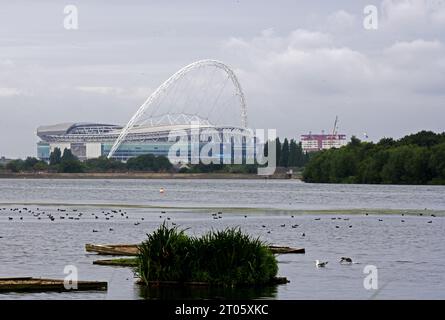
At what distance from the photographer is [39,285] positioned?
4362 centimetres

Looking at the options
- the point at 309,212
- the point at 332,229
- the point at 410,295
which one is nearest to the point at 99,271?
the point at 410,295

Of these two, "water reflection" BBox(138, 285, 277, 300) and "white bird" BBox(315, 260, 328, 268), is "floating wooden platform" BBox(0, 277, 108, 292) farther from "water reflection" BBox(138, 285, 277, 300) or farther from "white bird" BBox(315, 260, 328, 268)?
"white bird" BBox(315, 260, 328, 268)

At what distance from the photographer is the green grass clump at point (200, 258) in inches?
1757

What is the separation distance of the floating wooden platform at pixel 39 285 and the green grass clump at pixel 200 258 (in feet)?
6.50

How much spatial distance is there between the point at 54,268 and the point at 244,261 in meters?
12.5

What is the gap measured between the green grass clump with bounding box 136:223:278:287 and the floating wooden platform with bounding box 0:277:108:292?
6.50 ft

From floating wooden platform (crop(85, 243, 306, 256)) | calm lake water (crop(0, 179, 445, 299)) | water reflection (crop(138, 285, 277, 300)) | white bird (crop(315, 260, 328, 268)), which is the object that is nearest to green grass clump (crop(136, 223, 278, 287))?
water reflection (crop(138, 285, 277, 300))

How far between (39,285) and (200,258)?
604cm

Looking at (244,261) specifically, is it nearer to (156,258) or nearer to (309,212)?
(156,258)

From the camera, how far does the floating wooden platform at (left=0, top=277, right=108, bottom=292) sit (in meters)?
43.6

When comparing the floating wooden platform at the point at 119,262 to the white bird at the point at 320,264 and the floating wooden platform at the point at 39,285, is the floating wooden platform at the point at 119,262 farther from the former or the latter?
the white bird at the point at 320,264

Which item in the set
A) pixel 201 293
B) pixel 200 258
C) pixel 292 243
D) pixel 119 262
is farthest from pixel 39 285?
pixel 292 243
